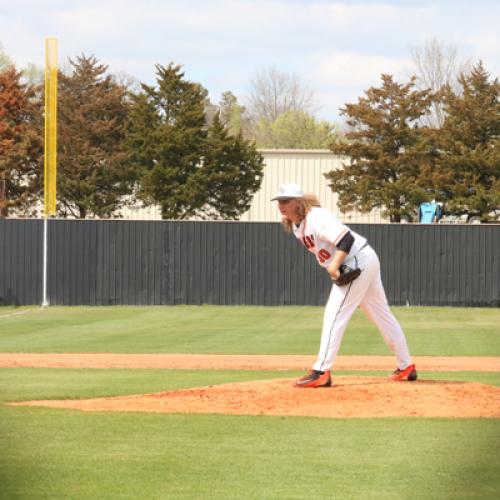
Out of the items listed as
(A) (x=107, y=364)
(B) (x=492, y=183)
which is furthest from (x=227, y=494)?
(B) (x=492, y=183)

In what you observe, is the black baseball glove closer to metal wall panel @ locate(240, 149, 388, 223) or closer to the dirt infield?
the dirt infield

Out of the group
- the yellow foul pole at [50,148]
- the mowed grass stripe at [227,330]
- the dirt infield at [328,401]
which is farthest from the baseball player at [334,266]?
the yellow foul pole at [50,148]

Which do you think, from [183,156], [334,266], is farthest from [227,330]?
[183,156]

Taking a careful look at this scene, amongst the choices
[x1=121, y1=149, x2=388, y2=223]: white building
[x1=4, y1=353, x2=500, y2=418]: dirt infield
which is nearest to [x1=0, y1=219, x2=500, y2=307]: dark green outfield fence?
[x1=121, y1=149, x2=388, y2=223]: white building

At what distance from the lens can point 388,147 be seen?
1517 inches

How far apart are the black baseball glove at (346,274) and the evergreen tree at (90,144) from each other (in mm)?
31348

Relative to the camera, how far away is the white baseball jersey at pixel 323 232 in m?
8.98

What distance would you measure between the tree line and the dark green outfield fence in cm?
802

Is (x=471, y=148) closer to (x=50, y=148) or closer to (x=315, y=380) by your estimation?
(x=50, y=148)

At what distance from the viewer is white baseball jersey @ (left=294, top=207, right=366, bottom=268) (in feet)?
29.5

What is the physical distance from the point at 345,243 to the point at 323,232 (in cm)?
22

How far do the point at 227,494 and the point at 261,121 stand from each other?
72423mm

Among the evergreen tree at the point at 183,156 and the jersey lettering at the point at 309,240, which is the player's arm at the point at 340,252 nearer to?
the jersey lettering at the point at 309,240

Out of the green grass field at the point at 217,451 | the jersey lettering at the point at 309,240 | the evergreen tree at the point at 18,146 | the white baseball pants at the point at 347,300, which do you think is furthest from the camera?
the evergreen tree at the point at 18,146
